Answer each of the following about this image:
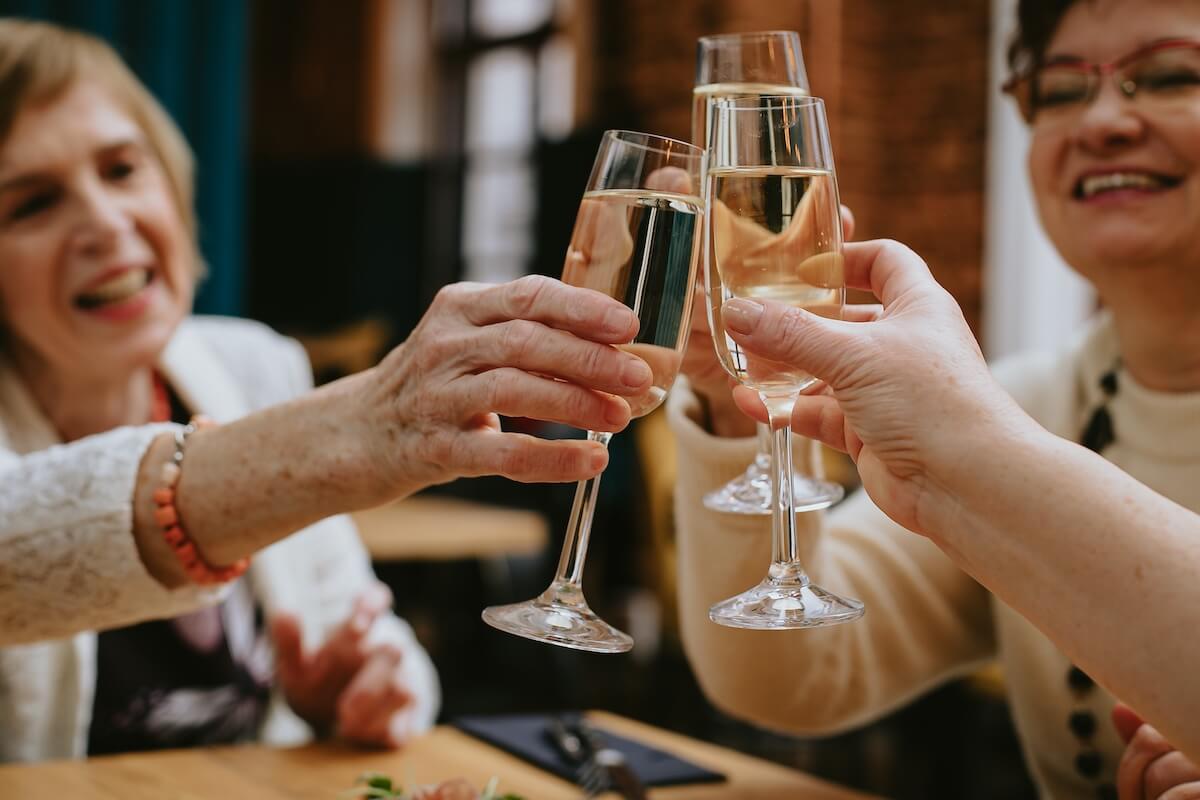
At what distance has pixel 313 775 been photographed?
1.21 m

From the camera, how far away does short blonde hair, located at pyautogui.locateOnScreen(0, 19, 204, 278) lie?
1561mm

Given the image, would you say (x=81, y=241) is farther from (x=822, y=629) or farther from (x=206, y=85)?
(x=206, y=85)

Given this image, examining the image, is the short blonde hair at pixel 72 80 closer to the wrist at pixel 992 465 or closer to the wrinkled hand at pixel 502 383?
the wrinkled hand at pixel 502 383

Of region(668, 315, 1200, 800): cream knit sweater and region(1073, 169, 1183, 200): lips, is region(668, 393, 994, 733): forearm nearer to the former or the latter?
region(668, 315, 1200, 800): cream knit sweater

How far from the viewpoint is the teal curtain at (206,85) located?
136 inches

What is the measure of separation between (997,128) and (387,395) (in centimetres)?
395

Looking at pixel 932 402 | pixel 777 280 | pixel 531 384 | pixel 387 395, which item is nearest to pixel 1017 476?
pixel 932 402

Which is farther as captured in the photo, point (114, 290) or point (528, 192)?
point (528, 192)

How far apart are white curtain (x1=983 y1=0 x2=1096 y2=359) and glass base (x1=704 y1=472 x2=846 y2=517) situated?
358 cm

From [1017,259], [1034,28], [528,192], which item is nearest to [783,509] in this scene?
[1034,28]

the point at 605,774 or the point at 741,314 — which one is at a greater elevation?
the point at 741,314

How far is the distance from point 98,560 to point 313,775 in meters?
0.33

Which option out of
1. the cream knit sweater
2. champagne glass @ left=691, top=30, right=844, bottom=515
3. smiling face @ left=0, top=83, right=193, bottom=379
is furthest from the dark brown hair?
smiling face @ left=0, top=83, right=193, bottom=379

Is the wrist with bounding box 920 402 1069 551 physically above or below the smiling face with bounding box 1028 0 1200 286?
below
